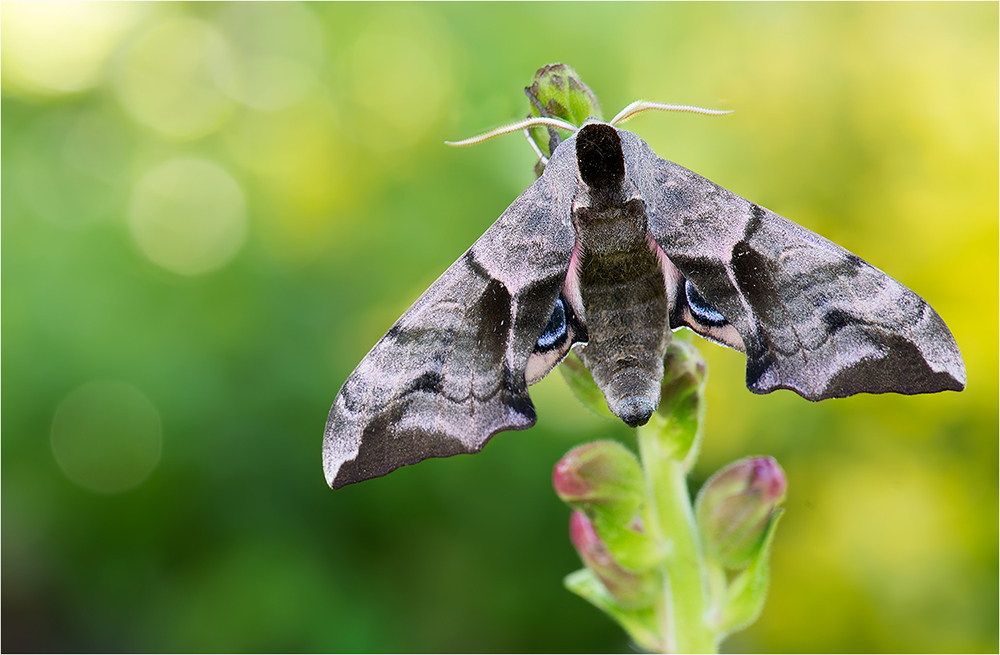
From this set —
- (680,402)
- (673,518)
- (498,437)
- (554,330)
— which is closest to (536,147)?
(554,330)

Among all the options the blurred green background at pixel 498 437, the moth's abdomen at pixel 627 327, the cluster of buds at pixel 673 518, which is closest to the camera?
the moth's abdomen at pixel 627 327

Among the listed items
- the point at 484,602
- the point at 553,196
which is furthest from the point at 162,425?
the point at 553,196

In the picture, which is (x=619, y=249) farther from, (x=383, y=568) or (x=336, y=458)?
(x=383, y=568)

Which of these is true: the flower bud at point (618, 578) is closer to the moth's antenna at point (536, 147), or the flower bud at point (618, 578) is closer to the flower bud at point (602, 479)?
the flower bud at point (602, 479)

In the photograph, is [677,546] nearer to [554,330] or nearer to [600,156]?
[554,330]

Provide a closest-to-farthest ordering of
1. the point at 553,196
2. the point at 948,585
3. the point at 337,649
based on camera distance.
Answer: the point at 553,196 → the point at 948,585 → the point at 337,649

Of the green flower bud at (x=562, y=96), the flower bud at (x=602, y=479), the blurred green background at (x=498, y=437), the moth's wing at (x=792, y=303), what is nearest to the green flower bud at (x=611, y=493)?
the flower bud at (x=602, y=479)
